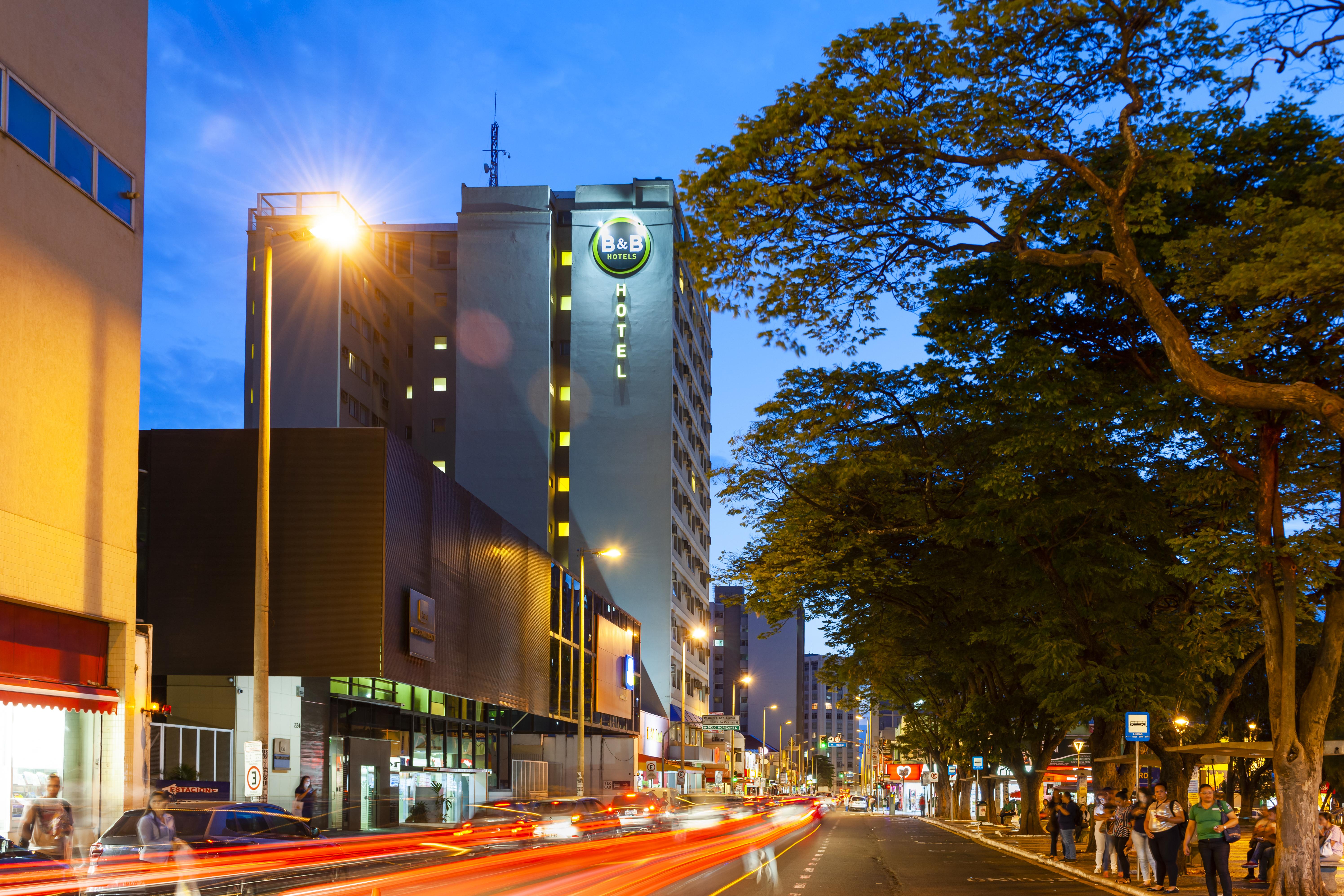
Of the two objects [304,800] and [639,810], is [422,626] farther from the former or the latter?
[304,800]

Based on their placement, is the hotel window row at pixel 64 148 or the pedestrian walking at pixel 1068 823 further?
the pedestrian walking at pixel 1068 823

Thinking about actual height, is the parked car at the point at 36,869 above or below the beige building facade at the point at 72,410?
below

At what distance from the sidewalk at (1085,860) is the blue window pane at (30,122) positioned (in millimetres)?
22221

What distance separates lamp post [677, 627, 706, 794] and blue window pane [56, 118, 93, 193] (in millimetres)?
38771

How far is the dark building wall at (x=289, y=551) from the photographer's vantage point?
34.5m

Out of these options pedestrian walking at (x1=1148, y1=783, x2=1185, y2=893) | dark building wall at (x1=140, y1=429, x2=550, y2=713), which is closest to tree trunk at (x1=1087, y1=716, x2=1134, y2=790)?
pedestrian walking at (x1=1148, y1=783, x2=1185, y2=893)

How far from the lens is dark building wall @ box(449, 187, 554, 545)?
91.1 m

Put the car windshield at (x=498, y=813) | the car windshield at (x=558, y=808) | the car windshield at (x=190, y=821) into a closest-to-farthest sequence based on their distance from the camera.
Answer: the car windshield at (x=190, y=821)
the car windshield at (x=498, y=813)
the car windshield at (x=558, y=808)

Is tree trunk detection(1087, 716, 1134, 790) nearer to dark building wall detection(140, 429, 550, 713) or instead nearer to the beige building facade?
dark building wall detection(140, 429, 550, 713)

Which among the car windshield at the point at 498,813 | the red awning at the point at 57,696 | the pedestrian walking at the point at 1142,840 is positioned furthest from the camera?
the car windshield at the point at 498,813

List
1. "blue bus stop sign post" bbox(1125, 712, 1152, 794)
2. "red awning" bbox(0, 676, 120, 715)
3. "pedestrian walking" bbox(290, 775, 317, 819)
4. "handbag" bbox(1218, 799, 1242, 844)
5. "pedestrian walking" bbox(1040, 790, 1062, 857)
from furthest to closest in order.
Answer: "pedestrian walking" bbox(1040, 790, 1062, 857) < "pedestrian walking" bbox(290, 775, 317, 819) < "blue bus stop sign post" bbox(1125, 712, 1152, 794) < "red awning" bbox(0, 676, 120, 715) < "handbag" bbox(1218, 799, 1242, 844)

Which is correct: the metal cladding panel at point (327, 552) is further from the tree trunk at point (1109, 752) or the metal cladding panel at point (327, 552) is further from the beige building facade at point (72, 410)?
the tree trunk at point (1109, 752)

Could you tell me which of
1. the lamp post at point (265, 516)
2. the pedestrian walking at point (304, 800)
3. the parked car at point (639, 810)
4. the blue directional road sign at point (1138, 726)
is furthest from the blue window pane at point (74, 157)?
the blue directional road sign at point (1138, 726)

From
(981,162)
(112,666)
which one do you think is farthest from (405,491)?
(981,162)
